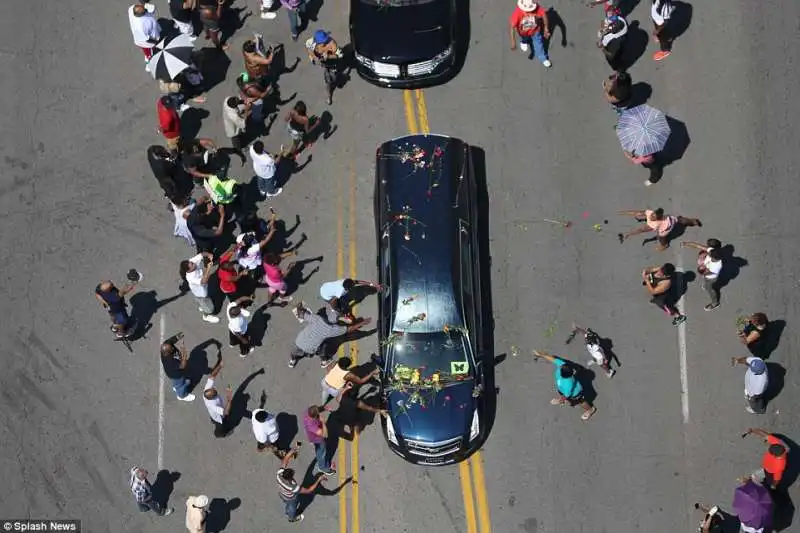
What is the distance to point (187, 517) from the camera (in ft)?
60.4

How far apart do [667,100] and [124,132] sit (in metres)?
11.1

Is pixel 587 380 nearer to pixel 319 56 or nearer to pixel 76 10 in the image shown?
pixel 319 56

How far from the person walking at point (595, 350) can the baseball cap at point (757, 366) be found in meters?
2.52

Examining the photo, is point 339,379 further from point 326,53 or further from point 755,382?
point 755,382

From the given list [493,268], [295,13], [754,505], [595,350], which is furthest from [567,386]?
[295,13]

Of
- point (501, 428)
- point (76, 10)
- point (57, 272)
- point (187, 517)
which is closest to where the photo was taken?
point (187, 517)

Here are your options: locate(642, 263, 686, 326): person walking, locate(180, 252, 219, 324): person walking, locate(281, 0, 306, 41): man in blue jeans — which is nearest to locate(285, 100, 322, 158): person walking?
locate(281, 0, 306, 41): man in blue jeans

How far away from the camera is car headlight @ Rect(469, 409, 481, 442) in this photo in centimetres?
1895

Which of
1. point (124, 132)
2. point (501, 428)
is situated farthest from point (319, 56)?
point (501, 428)

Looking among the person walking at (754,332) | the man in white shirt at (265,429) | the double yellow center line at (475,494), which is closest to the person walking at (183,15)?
the man in white shirt at (265,429)

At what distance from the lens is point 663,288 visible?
19.4 meters

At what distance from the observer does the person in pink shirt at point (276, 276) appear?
64.7 ft

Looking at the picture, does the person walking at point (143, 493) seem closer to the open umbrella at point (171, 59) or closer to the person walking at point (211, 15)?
the open umbrella at point (171, 59)

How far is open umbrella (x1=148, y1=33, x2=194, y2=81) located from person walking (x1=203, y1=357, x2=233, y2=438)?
5.63 m
